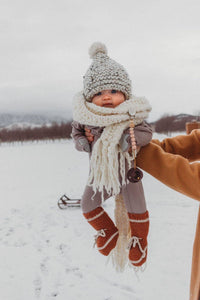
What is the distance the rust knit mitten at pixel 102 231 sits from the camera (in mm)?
1246

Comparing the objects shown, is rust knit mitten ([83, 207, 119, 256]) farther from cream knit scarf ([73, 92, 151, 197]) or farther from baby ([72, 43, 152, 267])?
cream knit scarf ([73, 92, 151, 197])

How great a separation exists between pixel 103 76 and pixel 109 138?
0.33m

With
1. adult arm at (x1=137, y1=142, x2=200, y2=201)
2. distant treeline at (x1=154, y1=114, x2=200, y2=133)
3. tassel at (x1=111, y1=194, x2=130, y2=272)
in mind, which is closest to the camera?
adult arm at (x1=137, y1=142, x2=200, y2=201)

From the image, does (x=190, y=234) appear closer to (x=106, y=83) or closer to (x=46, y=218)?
(x=46, y=218)

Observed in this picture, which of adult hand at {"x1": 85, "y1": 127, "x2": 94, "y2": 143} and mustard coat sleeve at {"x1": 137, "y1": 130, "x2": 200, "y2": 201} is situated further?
adult hand at {"x1": 85, "y1": 127, "x2": 94, "y2": 143}

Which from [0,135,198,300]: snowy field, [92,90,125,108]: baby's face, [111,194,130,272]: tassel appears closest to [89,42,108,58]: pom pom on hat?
[92,90,125,108]: baby's face

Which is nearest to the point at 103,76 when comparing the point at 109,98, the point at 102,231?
the point at 109,98

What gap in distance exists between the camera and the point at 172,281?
2963 mm

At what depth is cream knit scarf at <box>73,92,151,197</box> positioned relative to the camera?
1.07 m

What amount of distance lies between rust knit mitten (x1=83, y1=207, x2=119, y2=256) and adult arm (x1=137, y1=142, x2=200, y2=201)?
0.40 metres

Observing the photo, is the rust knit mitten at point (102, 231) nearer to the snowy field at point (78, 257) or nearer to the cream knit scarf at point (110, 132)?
the cream knit scarf at point (110, 132)

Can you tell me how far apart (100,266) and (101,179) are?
2.75m

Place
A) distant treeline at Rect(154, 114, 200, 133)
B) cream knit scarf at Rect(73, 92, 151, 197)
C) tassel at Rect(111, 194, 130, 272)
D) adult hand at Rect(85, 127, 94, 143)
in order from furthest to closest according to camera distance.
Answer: distant treeline at Rect(154, 114, 200, 133) → tassel at Rect(111, 194, 130, 272) → adult hand at Rect(85, 127, 94, 143) → cream knit scarf at Rect(73, 92, 151, 197)

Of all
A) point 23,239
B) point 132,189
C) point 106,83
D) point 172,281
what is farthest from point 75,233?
point 106,83
